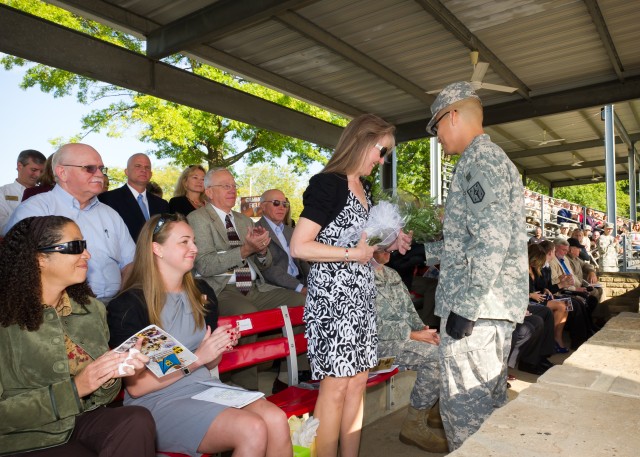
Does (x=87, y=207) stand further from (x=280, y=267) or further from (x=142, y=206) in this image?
(x=280, y=267)

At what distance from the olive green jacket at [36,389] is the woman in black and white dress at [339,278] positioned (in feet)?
3.65

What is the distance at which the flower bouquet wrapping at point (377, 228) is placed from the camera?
2.78 meters

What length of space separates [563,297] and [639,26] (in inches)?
153

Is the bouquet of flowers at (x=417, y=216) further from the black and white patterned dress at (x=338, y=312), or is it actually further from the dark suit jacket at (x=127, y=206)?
the dark suit jacket at (x=127, y=206)

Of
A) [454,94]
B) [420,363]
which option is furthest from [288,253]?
[454,94]

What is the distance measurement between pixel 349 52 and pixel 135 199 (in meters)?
4.10

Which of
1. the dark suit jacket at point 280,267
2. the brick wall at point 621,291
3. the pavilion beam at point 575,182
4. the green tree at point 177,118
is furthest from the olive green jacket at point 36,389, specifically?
the pavilion beam at point 575,182

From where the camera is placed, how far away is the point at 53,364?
2170mm

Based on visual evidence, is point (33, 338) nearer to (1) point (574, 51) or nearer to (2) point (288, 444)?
(2) point (288, 444)

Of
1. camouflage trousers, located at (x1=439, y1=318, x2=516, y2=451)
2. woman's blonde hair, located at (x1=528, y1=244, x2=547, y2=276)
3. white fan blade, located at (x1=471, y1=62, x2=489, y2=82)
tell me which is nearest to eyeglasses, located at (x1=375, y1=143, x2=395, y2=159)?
camouflage trousers, located at (x1=439, y1=318, x2=516, y2=451)

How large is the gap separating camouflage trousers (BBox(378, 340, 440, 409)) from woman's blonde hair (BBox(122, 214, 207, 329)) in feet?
5.97

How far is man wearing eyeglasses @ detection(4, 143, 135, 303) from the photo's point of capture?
10.9ft

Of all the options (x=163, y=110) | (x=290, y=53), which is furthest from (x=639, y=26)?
(x=163, y=110)

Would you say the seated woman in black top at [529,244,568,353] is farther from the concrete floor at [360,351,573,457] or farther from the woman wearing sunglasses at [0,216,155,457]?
the woman wearing sunglasses at [0,216,155,457]
